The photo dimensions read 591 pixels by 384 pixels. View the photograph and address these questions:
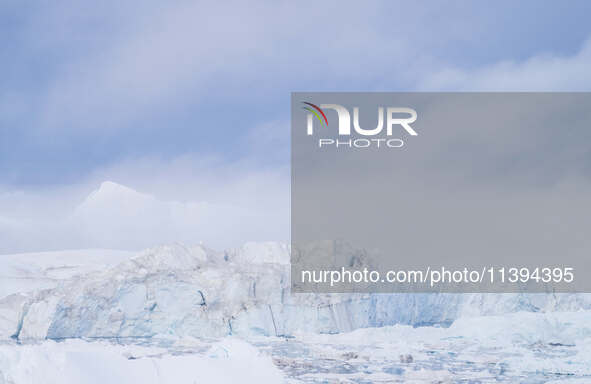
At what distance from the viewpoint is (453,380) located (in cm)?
1052

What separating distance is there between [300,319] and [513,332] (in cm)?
510

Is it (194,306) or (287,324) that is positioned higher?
(194,306)

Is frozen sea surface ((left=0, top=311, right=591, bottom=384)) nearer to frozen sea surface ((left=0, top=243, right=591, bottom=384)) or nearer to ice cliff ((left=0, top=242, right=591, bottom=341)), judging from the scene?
frozen sea surface ((left=0, top=243, right=591, bottom=384))

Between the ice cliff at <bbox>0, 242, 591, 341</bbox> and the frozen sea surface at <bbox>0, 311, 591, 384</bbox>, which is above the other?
the ice cliff at <bbox>0, 242, 591, 341</bbox>

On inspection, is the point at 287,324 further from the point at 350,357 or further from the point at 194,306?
the point at 350,357

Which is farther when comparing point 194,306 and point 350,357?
point 194,306

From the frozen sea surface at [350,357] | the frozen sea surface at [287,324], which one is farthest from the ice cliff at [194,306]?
the frozen sea surface at [350,357]

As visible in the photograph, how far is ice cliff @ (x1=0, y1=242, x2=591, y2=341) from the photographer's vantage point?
631 inches

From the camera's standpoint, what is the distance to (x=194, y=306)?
1650 centimetres

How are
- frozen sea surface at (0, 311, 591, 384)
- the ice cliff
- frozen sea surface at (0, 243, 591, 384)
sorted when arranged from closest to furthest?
frozen sea surface at (0, 311, 591, 384)
frozen sea surface at (0, 243, 591, 384)
the ice cliff

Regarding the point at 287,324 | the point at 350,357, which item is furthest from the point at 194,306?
A: the point at 350,357

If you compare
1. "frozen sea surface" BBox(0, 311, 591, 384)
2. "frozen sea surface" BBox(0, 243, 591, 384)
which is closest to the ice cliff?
"frozen sea surface" BBox(0, 243, 591, 384)

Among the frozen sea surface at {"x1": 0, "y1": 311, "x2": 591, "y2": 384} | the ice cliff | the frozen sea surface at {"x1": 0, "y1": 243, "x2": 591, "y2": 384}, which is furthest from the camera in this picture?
the ice cliff

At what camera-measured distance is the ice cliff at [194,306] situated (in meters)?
16.0
